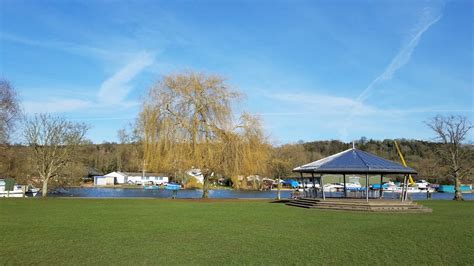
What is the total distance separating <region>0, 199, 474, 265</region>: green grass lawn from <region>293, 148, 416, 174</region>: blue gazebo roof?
389 inches

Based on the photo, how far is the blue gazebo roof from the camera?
28.7 metres

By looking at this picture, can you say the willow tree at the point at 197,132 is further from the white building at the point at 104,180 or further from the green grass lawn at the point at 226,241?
the white building at the point at 104,180

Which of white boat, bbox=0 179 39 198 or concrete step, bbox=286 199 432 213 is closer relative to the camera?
concrete step, bbox=286 199 432 213

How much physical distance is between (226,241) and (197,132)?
2192 centimetres

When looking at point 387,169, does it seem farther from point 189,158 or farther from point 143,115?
point 143,115

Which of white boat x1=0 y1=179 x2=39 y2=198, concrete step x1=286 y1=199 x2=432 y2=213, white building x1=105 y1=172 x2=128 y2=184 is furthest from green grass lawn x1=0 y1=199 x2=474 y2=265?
white building x1=105 y1=172 x2=128 y2=184

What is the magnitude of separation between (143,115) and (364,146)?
4708 inches

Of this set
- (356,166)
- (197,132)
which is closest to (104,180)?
(197,132)

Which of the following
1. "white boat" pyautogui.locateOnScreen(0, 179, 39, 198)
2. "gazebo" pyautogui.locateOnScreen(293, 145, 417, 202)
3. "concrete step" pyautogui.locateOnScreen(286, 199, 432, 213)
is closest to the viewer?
"concrete step" pyautogui.locateOnScreen(286, 199, 432, 213)

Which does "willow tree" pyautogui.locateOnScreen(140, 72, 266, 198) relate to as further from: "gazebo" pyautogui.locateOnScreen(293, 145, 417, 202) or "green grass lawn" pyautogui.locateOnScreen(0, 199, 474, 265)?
"green grass lawn" pyautogui.locateOnScreen(0, 199, 474, 265)

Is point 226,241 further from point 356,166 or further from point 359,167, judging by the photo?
point 356,166

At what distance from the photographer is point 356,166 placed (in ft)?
95.5

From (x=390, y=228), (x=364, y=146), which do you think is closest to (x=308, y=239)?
(x=390, y=228)

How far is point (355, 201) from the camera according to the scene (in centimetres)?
2717
